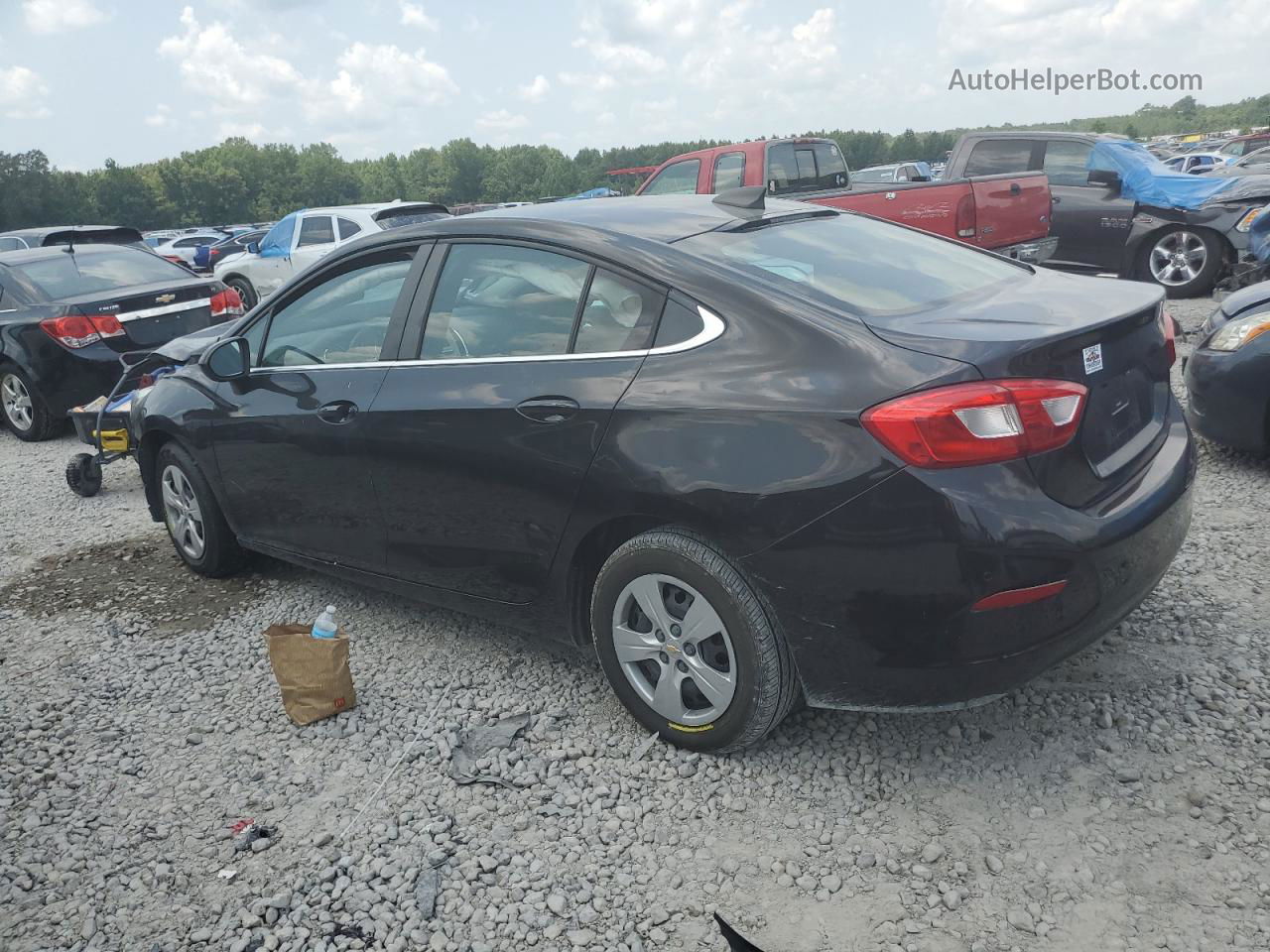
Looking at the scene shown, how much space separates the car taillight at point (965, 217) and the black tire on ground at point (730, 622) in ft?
24.6

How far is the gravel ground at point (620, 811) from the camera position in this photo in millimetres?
2500

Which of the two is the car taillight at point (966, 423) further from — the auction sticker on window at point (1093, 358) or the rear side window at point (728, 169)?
the rear side window at point (728, 169)

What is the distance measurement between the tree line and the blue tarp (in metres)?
53.4

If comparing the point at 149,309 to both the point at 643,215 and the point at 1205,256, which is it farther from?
the point at 1205,256

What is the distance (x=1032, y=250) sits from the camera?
9.93 meters

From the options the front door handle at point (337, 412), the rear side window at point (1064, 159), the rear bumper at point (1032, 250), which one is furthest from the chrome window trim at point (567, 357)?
the rear side window at point (1064, 159)

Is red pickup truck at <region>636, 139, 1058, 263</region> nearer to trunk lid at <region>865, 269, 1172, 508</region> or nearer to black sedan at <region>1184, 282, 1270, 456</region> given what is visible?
black sedan at <region>1184, 282, 1270, 456</region>

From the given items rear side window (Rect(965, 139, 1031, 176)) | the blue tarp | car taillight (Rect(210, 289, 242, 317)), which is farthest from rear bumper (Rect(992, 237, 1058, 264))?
car taillight (Rect(210, 289, 242, 317))

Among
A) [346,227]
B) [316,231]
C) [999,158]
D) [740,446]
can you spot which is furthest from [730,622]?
[316,231]

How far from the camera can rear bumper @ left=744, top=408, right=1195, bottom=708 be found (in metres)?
2.51

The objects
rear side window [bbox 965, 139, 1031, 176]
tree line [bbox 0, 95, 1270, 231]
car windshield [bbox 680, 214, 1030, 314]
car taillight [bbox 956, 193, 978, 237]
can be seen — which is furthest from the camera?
tree line [bbox 0, 95, 1270, 231]

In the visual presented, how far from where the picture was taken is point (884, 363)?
2.65m

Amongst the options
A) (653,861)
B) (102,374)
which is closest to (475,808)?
(653,861)

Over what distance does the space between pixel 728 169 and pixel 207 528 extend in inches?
330
